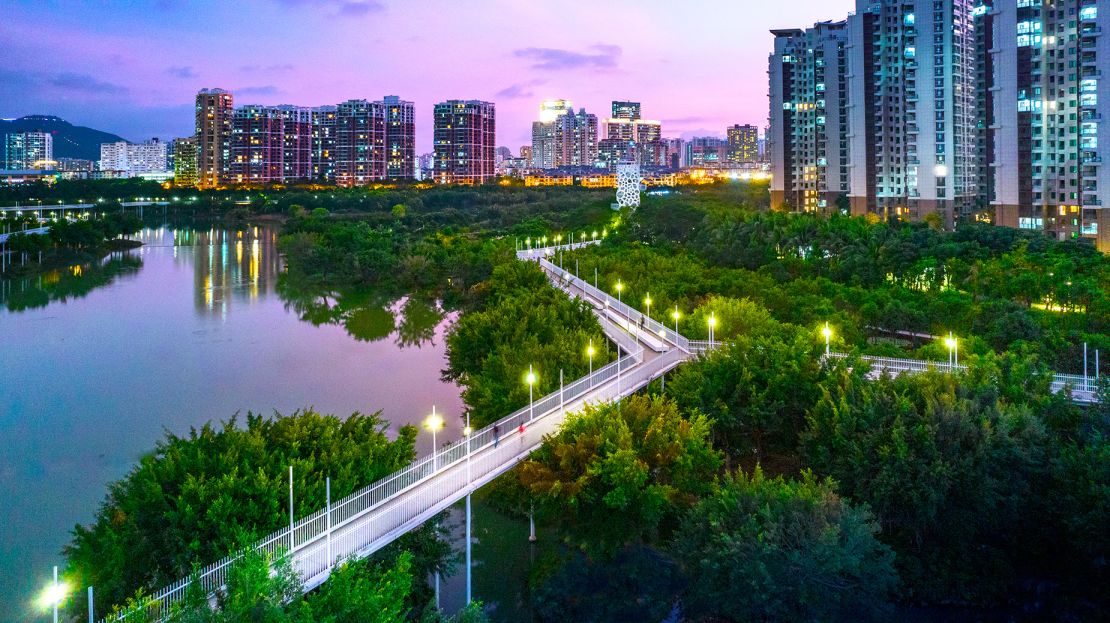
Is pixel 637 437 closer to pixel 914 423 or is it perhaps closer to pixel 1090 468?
pixel 914 423

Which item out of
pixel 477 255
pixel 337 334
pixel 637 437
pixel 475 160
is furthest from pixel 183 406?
pixel 475 160

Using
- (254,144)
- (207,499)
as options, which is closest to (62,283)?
(207,499)

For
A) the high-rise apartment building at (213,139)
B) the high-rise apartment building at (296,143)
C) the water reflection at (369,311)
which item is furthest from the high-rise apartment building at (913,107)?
the high-rise apartment building at (213,139)

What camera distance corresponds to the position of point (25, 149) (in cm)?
17275

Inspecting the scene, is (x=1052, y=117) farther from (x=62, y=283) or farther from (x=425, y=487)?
(x=62, y=283)

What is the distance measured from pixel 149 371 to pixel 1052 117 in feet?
126

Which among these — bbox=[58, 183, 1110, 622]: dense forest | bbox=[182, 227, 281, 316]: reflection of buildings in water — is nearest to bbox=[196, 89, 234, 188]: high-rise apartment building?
bbox=[182, 227, 281, 316]: reflection of buildings in water

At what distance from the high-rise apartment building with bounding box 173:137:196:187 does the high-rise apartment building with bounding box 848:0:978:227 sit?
90566mm

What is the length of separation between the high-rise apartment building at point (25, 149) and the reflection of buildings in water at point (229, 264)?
11644 centimetres

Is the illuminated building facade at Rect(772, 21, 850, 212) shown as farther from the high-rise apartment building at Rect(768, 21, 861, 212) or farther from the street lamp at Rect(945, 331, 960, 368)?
the street lamp at Rect(945, 331, 960, 368)

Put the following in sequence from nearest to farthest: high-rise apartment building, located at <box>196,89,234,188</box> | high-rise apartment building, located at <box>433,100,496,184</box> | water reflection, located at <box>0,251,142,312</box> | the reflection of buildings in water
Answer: water reflection, located at <box>0,251,142,312</box>
the reflection of buildings in water
high-rise apartment building, located at <box>433,100,496,184</box>
high-rise apartment building, located at <box>196,89,234,188</box>

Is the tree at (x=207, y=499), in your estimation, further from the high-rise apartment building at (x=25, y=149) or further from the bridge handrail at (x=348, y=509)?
the high-rise apartment building at (x=25, y=149)

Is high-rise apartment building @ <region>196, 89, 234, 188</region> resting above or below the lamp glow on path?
above

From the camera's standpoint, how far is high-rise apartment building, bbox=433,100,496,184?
117 meters
